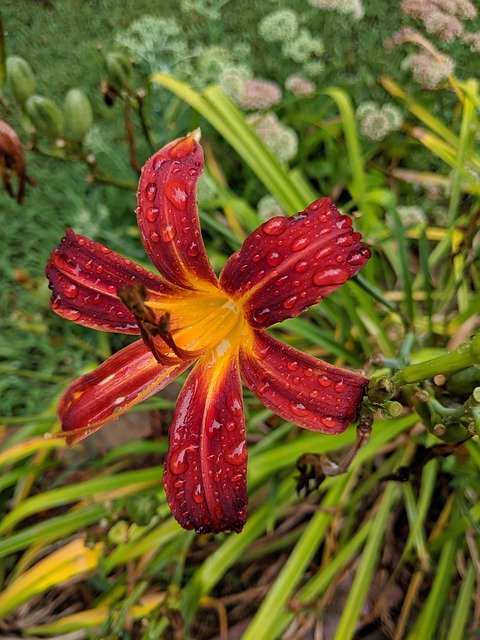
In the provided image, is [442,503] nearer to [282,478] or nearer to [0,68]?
[282,478]

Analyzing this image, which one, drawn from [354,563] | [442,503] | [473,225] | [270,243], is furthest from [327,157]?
[270,243]

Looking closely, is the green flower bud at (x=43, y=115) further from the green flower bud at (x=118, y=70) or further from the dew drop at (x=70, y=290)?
the dew drop at (x=70, y=290)

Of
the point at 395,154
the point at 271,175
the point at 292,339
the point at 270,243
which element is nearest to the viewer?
the point at 270,243

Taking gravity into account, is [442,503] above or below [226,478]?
below

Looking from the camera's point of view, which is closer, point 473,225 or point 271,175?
point 473,225

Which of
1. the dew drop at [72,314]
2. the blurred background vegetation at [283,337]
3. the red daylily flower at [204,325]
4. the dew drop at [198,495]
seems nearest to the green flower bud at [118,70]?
the blurred background vegetation at [283,337]

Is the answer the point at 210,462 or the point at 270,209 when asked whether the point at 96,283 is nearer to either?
the point at 210,462

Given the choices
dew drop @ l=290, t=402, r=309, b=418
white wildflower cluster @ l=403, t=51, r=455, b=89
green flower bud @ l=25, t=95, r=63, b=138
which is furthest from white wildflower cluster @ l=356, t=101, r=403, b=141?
dew drop @ l=290, t=402, r=309, b=418
